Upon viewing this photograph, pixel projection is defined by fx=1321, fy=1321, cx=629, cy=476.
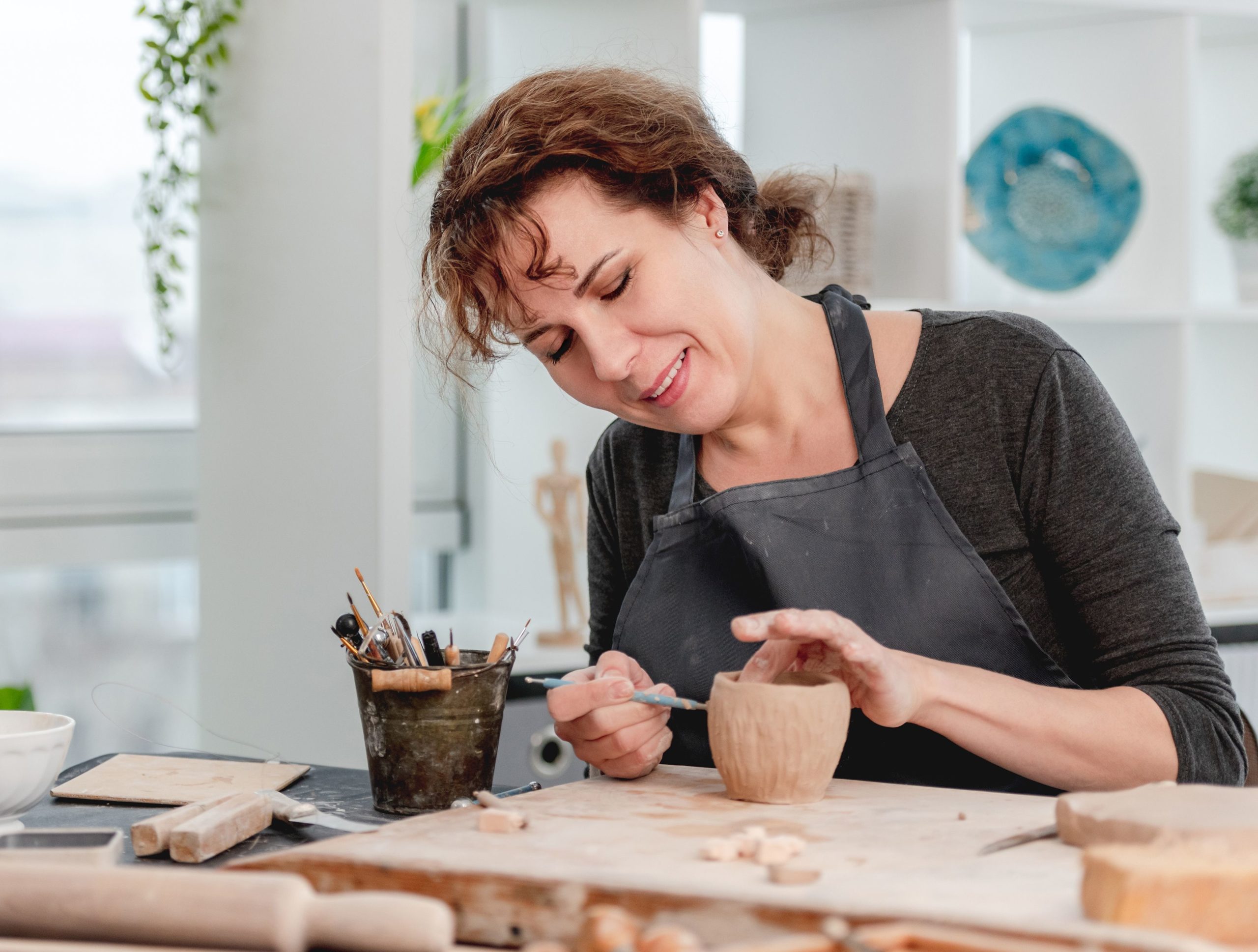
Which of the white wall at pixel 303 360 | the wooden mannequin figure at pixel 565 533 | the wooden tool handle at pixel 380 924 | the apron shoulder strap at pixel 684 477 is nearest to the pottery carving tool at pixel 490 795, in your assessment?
the wooden tool handle at pixel 380 924

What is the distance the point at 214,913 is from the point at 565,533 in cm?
162

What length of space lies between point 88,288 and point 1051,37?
188 centimetres

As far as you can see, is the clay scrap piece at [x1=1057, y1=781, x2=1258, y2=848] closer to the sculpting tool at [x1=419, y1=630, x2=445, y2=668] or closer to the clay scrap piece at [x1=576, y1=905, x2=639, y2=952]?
the clay scrap piece at [x1=576, y1=905, x2=639, y2=952]

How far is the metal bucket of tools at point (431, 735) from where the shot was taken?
1.07 metres

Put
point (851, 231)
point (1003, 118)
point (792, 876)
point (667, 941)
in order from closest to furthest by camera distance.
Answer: point (667, 941) → point (792, 876) → point (851, 231) → point (1003, 118)

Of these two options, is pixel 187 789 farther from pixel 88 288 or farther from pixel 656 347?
pixel 88 288

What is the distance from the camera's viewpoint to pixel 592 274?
117cm

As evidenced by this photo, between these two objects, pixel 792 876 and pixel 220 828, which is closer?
pixel 792 876

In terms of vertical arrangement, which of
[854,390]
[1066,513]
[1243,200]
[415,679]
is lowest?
[415,679]

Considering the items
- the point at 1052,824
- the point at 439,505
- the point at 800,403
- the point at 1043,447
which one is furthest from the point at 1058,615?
the point at 439,505

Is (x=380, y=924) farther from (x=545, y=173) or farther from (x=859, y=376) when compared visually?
(x=859, y=376)

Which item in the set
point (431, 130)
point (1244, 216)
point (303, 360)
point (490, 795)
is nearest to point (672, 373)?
point (490, 795)

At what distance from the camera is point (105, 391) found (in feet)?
7.99

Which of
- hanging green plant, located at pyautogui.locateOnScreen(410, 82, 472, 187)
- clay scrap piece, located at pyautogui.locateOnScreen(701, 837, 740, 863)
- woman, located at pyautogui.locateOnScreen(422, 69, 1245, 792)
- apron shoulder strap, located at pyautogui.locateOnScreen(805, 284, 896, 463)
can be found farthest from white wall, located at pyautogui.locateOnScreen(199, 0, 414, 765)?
clay scrap piece, located at pyautogui.locateOnScreen(701, 837, 740, 863)
